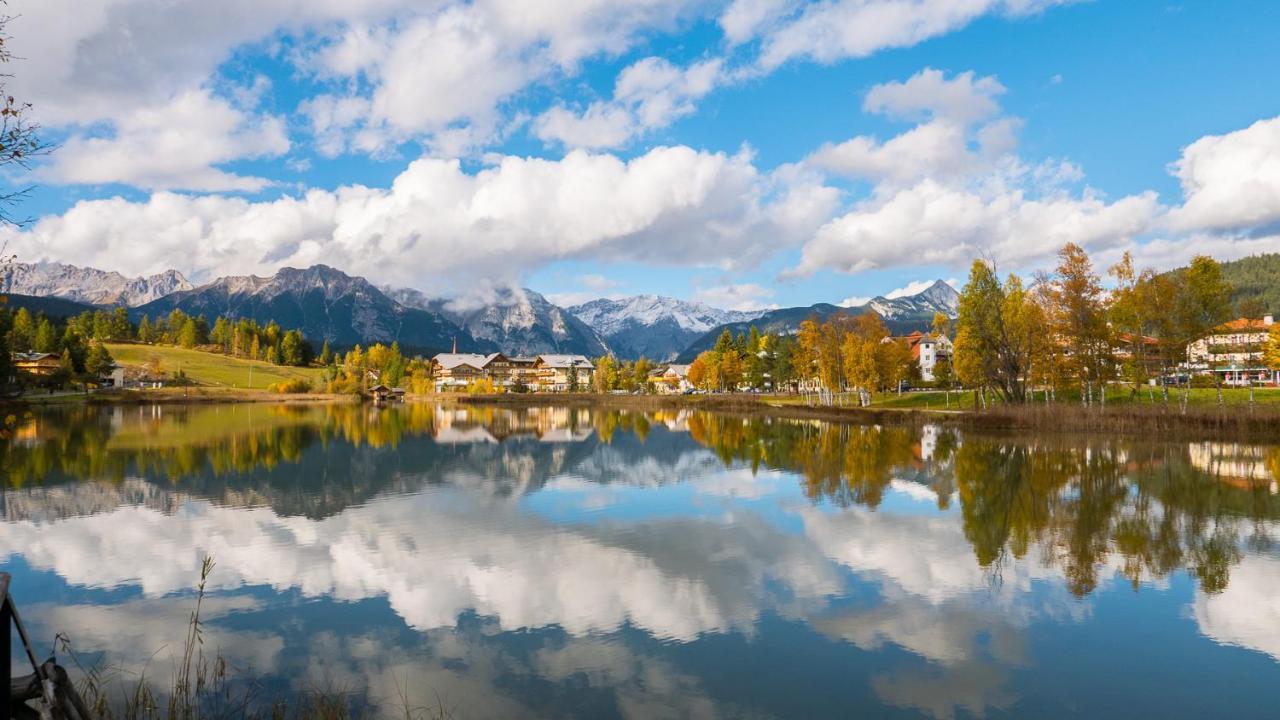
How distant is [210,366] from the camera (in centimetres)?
16100

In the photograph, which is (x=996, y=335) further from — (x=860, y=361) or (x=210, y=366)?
(x=210, y=366)

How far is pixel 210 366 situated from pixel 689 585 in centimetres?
17595

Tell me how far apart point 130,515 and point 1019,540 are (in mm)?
27944

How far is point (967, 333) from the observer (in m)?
65.4

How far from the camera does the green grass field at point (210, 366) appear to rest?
148875 millimetres

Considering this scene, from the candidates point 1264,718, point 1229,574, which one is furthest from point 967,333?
point 1264,718

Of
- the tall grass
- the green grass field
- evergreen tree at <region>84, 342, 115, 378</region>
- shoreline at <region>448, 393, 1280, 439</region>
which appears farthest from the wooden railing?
the green grass field

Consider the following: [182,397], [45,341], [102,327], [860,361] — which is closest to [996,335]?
[860,361]

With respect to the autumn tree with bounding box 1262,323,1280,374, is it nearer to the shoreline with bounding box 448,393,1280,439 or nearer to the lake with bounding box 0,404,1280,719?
the shoreline with bounding box 448,393,1280,439

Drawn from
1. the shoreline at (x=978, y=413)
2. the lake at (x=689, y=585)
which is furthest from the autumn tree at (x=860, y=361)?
the lake at (x=689, y=585)

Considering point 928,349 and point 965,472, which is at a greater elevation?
point 928,349

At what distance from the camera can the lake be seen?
35.0ft

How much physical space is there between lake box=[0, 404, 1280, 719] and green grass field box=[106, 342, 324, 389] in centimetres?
13044

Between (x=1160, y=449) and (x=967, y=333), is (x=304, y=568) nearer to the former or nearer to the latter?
(x=1160, y=449)
